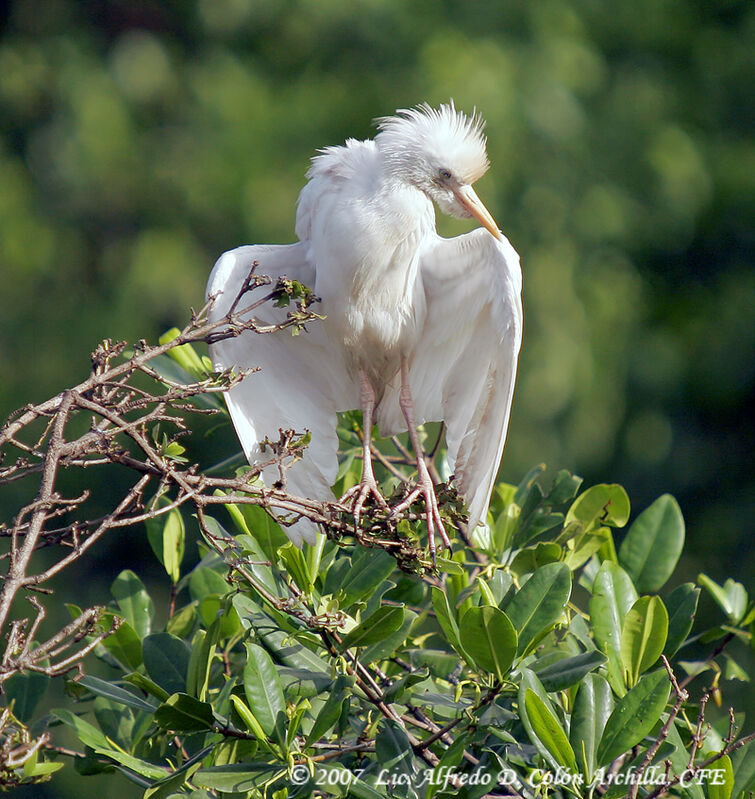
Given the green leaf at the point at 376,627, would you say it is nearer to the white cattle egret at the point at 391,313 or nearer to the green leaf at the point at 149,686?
the green leaf at the point at 149,686

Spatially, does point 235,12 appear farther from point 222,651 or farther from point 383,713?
point 383,713

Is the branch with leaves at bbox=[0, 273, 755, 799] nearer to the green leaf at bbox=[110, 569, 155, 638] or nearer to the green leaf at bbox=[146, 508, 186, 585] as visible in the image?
the green leaf at bbox=[110, 569, 155, 638]

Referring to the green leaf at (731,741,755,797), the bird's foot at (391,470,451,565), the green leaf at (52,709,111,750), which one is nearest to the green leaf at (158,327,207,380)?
the bird's foot at (391,470,451,565)

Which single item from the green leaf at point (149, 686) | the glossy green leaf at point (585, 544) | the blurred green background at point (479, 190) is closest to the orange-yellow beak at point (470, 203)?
the glossy green leaf at point (585, 544)

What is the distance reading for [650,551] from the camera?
1.97 metres

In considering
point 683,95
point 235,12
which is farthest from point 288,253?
point 683,95

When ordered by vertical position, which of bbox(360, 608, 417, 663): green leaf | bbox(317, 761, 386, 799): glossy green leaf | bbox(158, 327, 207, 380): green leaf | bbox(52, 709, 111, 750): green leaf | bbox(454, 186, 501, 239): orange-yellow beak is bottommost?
bbox(52, 709, 111, 750): green leaf

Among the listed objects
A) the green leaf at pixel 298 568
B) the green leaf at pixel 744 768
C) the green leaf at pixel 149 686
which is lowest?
the green leaf at pixel 744 768

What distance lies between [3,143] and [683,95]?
4503 mm

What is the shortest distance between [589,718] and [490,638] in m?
0.19

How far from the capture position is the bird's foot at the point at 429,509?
1.77 m

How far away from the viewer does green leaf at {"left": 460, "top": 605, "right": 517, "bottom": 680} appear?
1386mm

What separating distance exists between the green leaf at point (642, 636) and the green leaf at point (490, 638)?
0.84 ft

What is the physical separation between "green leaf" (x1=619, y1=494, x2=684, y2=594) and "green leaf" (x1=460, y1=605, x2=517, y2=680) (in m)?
0.61
